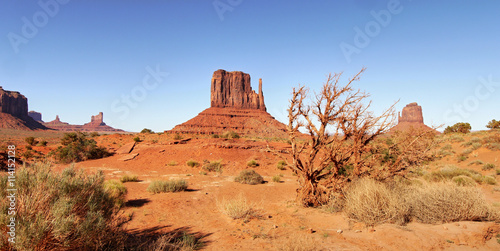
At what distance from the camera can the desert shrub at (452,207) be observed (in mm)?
6125

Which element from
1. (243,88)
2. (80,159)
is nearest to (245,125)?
(243,88)

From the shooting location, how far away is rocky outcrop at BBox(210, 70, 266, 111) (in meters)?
97.4

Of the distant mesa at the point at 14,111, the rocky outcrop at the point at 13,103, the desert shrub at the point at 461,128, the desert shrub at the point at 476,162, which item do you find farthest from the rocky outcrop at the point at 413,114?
the rocky outcrop at the point at 13,103

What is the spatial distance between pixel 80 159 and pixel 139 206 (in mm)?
17515

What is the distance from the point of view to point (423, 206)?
6.50 meters

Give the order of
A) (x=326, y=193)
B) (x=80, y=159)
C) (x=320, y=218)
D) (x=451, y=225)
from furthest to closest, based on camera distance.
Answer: (x=80, y=159) → (x=326, y=193) → (x=320, y=218) → (x=451, y=225)

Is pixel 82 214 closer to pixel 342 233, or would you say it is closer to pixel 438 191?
pixel 342 233

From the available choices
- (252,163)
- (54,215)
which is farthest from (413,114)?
(54,215)

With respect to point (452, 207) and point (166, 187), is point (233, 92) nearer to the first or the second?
point (166, 187)

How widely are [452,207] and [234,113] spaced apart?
273 feet

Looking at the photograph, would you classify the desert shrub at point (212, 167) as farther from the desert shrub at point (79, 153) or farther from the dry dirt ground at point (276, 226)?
the desert shrub at point (79, 153)

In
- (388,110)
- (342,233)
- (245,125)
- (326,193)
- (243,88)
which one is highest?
(243,88)

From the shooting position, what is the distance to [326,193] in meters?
8.51

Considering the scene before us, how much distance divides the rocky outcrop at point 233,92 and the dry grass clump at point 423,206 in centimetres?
9174
